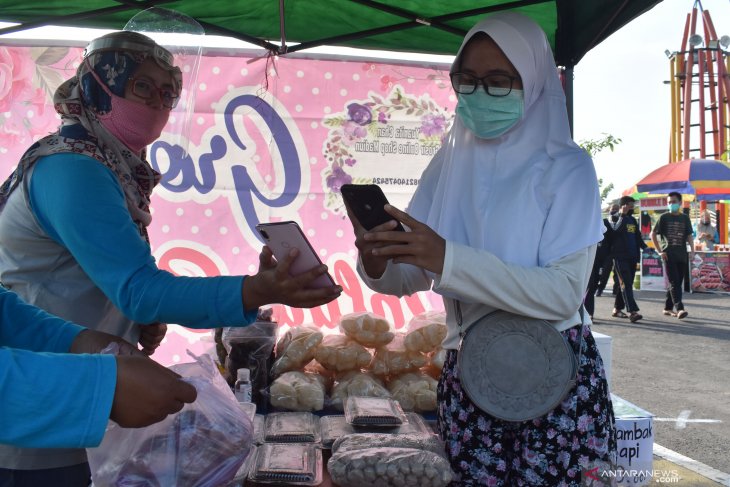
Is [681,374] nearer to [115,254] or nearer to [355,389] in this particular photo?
[355,389]

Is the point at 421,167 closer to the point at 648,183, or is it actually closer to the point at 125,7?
the point at 125,7

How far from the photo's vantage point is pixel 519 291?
1499 millimetres

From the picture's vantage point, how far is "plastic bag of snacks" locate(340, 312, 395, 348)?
306 cm

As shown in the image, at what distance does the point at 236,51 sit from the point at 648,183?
1310 cm

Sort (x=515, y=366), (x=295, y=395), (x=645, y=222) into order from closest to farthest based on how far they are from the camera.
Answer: (x=515, y=366)
(x=295, y=395)
(x=645, y=222)

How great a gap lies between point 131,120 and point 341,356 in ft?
5.28

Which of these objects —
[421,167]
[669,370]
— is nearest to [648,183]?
[669,370]

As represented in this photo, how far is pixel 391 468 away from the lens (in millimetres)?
1474

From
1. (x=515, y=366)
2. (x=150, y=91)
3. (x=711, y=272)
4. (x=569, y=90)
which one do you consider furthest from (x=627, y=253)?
(x=150, y=91)

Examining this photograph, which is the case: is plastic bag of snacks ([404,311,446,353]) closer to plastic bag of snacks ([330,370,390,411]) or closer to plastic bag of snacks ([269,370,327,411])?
plastic bag of snacks ([330,370,390,411])

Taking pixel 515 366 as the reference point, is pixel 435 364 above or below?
below

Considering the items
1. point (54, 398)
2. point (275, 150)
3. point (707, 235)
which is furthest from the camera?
point (707, 235)

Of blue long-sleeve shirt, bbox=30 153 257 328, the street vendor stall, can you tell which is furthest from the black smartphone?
the street vendor stall

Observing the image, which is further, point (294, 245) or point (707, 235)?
point (707, 235)
